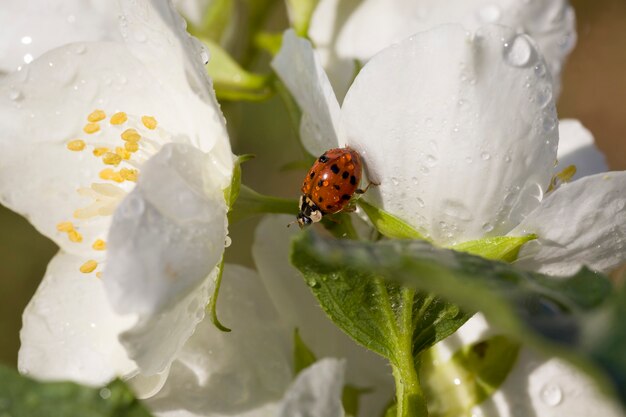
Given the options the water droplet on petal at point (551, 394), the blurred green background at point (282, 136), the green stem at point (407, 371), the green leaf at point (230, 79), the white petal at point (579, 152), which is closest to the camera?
the green stem at point (407, 371)

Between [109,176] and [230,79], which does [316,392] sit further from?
[230,79]

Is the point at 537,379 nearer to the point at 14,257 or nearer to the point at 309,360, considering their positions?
the point at 309,360

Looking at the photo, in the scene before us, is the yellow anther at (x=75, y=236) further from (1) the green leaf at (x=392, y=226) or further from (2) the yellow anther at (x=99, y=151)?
(1) the green leaf at (x=392, y=226)

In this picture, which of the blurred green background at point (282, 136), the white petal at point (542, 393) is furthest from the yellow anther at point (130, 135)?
the blurred green background at point (282, 136)

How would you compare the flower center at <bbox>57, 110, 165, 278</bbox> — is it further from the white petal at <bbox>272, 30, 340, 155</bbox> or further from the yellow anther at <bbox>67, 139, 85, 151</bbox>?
the white petal at <bbox>272, 30, 340, 155</bbox>

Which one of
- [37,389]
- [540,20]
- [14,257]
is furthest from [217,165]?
[14,257]

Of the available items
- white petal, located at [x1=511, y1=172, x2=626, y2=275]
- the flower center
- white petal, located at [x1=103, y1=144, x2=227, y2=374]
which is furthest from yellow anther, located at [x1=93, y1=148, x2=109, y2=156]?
white petal, located at [x1=511, y1=172, x2=626, y2=275]

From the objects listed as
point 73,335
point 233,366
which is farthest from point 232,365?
point 73,335
